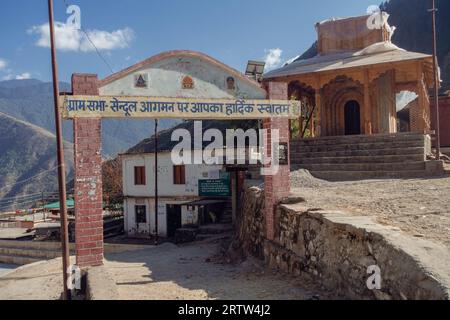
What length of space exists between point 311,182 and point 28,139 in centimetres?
16200

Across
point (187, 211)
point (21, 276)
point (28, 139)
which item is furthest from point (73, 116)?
point (28, 139)

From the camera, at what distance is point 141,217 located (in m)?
28.0

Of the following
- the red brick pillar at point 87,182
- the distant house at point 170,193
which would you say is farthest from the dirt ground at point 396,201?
the distant house at point 170,193

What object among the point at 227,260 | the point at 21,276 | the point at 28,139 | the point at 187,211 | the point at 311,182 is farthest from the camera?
the point at 28,139

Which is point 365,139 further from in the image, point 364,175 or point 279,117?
point 279,117

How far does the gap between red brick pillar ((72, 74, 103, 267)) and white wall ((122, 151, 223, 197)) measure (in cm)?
1711

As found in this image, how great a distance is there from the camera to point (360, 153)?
48.7 ft

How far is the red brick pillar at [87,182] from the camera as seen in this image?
7.72 meters

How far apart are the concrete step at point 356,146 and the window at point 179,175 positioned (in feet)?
→ 36.3

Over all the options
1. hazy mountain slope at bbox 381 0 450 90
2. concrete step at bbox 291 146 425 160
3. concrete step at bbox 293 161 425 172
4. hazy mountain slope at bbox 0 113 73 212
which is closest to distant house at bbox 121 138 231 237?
Answer: concrete step at bbox 291 146 425 160

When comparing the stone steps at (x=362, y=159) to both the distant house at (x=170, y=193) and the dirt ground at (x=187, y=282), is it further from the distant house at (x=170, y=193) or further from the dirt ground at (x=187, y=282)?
the distant house at (x=170, y=193)
